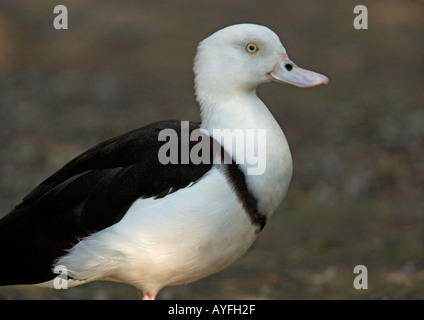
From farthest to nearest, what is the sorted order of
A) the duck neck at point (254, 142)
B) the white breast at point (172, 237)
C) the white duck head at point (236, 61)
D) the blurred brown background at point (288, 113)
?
the blurred brown background at point (288, 113), the white duck head at point (236, 61), the duck neck at point (254, 142), the white breast at point (172, 237)

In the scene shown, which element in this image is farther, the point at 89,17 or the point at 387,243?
the point at 89,17

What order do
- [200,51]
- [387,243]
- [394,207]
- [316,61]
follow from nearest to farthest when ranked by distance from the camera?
[200,51] < [387,243] < [394,207] < [316,61]

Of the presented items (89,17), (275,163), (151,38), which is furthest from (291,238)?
(89,17)

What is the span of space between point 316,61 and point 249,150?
19.5ft

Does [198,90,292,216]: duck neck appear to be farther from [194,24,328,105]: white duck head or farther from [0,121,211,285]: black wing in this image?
[0,121,211,285]: black wing

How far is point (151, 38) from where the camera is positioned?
9984 mm

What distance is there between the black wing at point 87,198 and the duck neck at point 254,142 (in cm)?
19

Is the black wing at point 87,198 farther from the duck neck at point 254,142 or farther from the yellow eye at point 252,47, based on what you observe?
the yellow eye at point 252,47

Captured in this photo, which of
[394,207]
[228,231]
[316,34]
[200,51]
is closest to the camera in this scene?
[228,231]

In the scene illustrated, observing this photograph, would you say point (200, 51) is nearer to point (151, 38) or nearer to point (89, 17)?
point (151, 38)

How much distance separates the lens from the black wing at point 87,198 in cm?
368

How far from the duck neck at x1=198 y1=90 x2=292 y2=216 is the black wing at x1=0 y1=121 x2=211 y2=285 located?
189 mm

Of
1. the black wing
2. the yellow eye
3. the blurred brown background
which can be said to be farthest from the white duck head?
the blurred brown background

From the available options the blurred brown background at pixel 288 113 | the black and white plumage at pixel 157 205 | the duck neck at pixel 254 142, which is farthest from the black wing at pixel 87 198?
the blurred brown background at pixel 288 113
